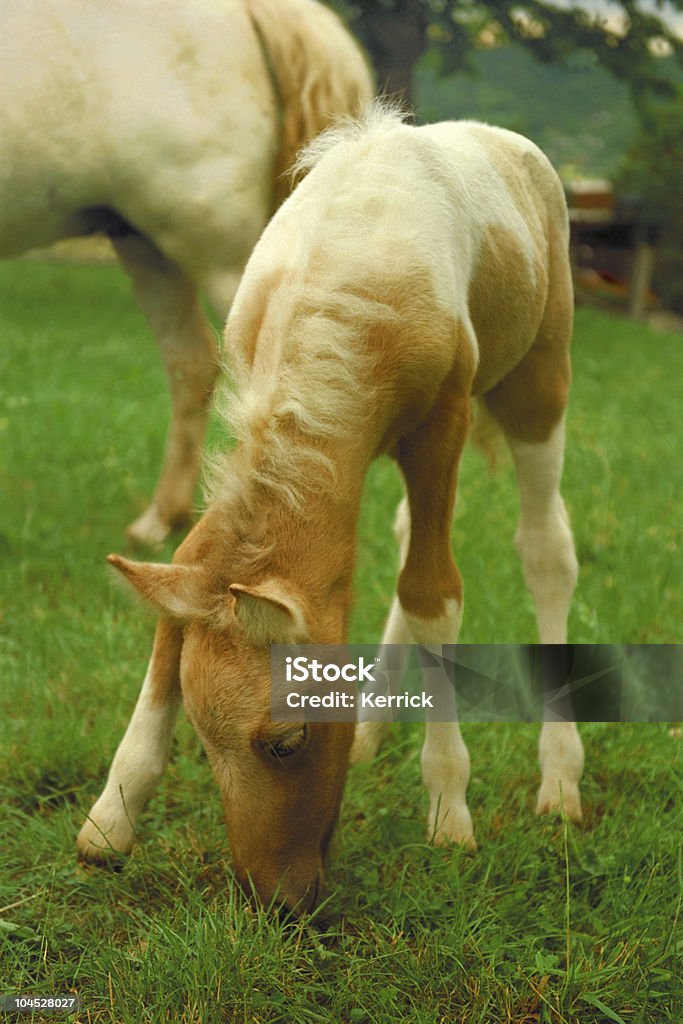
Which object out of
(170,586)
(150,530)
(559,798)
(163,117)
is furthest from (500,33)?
(170,586)

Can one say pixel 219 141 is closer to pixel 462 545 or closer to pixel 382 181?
pixel 382 181

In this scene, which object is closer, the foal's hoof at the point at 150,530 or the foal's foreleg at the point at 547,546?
the foal's foreleg at the point at 547,546

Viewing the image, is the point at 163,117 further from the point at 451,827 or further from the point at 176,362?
the point at 451,827

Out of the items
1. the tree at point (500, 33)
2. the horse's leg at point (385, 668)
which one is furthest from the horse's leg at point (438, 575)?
the tree at point (500, 33)

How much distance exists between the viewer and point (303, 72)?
3.52 m

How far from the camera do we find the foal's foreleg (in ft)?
9.48

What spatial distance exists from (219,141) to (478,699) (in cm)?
187

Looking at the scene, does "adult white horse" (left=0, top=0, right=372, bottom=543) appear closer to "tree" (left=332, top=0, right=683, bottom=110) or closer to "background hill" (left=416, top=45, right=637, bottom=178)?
"tree" (left=332, top=0, right=683, bottom=110)

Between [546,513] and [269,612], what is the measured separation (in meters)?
1.38

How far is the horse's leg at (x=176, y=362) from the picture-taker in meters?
4.08

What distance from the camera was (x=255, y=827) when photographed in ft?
Answer: 6.68

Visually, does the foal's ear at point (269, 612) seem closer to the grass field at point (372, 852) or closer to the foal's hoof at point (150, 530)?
the grass field at point (372, 852)

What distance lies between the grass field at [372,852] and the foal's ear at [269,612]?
0.56m

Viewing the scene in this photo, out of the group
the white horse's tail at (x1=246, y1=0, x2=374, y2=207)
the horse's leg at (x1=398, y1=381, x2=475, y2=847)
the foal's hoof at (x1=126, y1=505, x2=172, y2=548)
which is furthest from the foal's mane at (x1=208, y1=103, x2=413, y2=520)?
the foal's hoof at (x1=126, y1=505, x2=172, y2=548)
